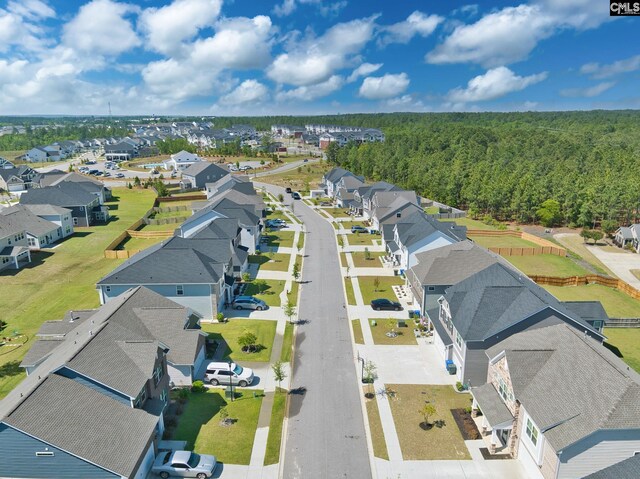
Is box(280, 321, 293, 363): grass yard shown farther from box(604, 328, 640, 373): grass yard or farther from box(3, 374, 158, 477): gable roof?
box(604, 328, 640, 373): grass yard

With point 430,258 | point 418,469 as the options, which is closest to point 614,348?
point 430,258

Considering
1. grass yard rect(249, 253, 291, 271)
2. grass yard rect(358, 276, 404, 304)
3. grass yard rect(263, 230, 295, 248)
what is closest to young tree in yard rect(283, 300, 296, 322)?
grass yard rect(358, 276, 404, 304)

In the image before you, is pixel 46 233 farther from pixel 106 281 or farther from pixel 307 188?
pixel 307 188

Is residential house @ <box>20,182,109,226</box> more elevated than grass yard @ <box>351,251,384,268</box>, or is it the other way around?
residential house @ <box>20,182,109,226</box>

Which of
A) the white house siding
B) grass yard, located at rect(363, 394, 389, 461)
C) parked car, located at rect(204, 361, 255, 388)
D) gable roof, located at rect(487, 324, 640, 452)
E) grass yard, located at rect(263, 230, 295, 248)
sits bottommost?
grass yard, located at rect(363, 394, 389, 461)

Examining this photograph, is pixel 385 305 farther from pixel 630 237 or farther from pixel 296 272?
pixel 630 237

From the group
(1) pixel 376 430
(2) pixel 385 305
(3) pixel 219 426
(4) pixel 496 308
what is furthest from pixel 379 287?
(3) pixel 219 426

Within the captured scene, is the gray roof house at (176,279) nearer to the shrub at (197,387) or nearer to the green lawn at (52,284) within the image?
the green lawn at (52,284)

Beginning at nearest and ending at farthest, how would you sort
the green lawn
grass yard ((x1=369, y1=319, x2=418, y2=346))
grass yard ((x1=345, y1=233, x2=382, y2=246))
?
grass yard ((x1=369, y1=319, x2=418, y2=346)), the green lawn, grass yard ((x1=345, y1=233, x2=382, y2=246))
